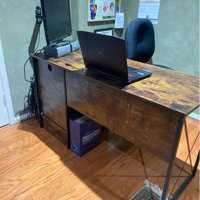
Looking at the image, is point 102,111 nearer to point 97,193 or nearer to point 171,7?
point 97,193

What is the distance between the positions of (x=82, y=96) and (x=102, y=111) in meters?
0.21

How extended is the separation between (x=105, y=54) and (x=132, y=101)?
0.31 m

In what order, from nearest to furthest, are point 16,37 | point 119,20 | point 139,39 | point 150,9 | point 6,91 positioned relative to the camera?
point 16,37 → point 6,91 → point 139,39 → point 150,9 → point 119,20

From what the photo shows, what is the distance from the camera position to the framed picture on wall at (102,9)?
2.31 metres

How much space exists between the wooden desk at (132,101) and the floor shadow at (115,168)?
0.50 feet

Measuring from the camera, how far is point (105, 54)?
113 cm

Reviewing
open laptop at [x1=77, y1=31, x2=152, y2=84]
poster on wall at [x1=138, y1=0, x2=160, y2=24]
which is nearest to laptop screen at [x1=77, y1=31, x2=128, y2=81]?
open laptop at [x1=77, y1=31, x2=152, y2=84]

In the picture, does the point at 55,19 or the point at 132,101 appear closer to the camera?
the point at 132,101

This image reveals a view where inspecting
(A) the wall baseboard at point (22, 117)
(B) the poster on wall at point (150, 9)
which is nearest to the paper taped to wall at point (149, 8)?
(B) the poster on wall at point (150, 9)

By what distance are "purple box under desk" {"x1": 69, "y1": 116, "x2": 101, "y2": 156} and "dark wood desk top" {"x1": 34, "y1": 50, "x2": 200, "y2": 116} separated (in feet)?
1.50

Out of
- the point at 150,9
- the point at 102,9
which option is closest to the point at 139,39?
the point at 150,9

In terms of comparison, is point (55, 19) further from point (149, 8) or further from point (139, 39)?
point (149, 8)

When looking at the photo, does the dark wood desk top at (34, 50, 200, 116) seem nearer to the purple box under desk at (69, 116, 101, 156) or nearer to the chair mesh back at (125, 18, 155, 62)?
the purple box under desk at (69, 116, 101, 156)

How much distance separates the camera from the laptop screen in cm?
105
